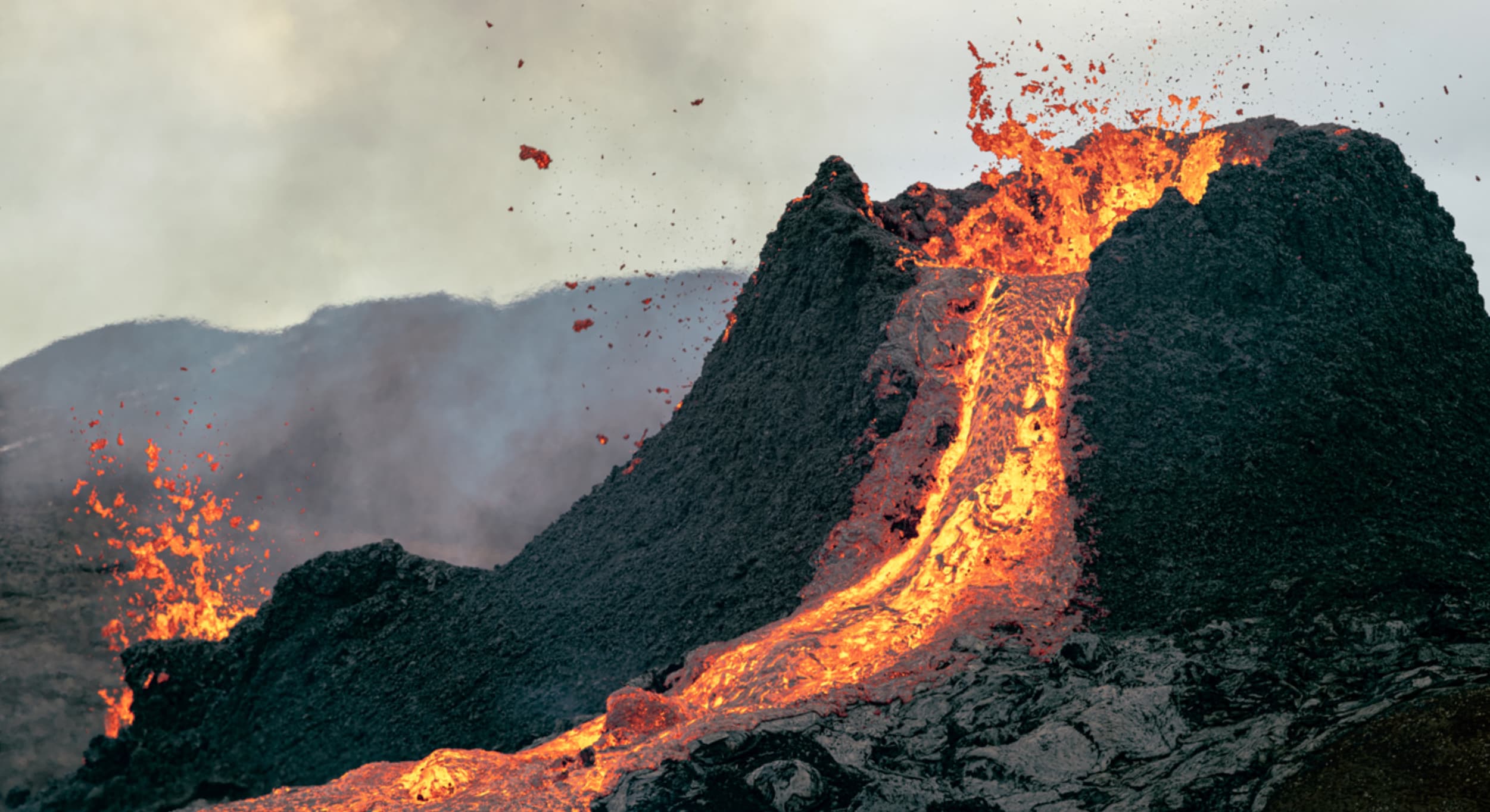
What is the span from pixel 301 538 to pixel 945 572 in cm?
2926

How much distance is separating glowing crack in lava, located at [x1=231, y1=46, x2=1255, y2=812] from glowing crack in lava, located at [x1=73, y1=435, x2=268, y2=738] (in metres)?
13.4

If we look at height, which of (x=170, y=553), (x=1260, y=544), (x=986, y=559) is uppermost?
(x=170, y=553)

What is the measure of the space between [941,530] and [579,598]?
6.09 meters

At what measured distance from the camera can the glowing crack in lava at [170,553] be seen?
23609 mm

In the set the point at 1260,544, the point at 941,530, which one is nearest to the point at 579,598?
the point at 941,530

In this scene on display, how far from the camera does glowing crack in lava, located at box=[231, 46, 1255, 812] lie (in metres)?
10.7

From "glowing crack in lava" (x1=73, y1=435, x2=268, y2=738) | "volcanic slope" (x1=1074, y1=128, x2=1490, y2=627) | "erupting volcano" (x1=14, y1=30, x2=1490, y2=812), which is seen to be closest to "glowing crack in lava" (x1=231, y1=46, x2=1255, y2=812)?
"erupting volcano" (x1=14, y1=30, x2=1490, y2=812)

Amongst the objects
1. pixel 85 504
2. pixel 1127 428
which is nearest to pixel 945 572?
pixel 1127 428

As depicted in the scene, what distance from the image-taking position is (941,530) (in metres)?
12.5

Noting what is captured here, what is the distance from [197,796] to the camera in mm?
15055

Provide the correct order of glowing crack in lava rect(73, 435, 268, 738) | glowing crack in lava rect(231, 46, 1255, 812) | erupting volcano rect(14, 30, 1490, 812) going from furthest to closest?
1. glowing crack in lava rect(73, 435, 268, 738)
2. glowing crack in lava rect(231, 46, 1255, 812)
3. erupting volcano rect(14, 30, 1490, 812)

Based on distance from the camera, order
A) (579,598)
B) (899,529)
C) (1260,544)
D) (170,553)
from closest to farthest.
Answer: (1260,544), (899,529), (579,598), (170,553)

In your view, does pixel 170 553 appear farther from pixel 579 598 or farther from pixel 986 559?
pixel 986 559

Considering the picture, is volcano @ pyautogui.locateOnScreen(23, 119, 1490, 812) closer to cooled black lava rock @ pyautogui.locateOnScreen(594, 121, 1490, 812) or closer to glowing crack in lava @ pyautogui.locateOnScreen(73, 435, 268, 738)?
cooled black lava rock @ pyautogui.locateOnScreen(594, 121, 1490, 812)
